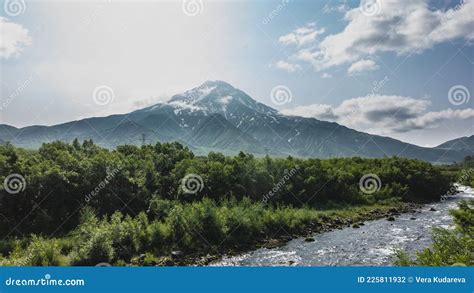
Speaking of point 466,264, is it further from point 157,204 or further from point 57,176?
point 57,176

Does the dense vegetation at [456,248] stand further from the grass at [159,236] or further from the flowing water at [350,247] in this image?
the grass at [159,236]

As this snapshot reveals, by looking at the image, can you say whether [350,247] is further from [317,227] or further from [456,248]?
[456,248]

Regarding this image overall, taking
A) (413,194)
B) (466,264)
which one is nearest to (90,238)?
(466,264)

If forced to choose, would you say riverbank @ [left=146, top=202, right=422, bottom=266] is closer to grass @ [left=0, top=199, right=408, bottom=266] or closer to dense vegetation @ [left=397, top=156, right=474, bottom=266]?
grass @ [left=0, top=199, right=408, bottom=266]

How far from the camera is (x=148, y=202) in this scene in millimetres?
38125

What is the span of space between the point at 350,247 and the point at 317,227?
9021 millimetres

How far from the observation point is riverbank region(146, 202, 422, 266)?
85.8 feet

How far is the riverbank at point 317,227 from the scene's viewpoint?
85.8ft

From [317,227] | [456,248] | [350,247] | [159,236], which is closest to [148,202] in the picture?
[159,236]

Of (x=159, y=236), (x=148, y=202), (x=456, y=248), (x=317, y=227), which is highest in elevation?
(x=456, y=248)

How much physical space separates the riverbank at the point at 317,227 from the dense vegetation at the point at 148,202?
0.47 meters

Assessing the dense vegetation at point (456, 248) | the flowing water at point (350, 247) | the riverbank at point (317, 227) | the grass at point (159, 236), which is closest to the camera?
the dense vegetation at point (456, 248)

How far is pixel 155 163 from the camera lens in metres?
47.9

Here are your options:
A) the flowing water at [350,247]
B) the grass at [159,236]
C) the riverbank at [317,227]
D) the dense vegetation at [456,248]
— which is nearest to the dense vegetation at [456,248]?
the dense vegetation at [456,248]
